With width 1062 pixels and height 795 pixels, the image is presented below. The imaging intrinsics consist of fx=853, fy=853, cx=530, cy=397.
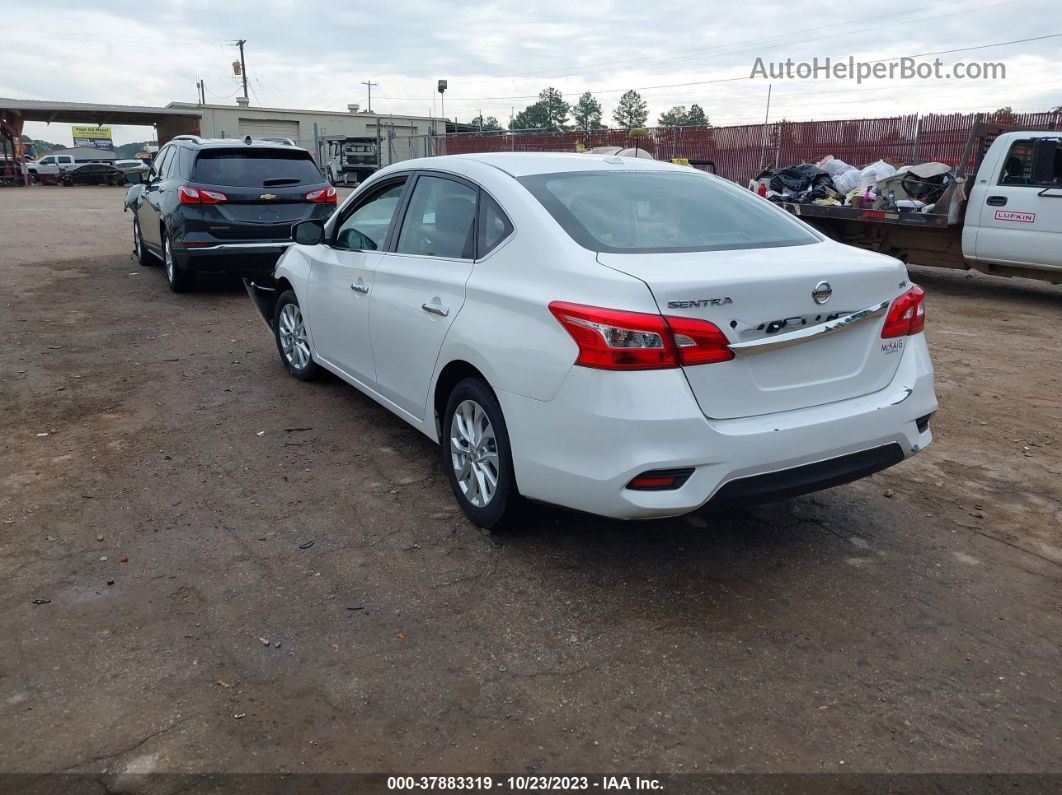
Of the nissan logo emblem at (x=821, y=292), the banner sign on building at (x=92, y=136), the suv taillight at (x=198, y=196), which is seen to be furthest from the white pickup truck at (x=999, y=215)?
the banner sign on building at (x=92, y=136)

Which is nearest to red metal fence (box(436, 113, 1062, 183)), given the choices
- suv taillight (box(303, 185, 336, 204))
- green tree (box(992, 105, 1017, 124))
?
green tree (box(992, 105, 1017, 124))

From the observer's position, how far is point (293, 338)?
20.8ft

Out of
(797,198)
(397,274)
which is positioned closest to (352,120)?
(797,198)

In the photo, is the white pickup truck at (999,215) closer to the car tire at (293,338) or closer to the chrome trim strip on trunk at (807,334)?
the chrome trim strip on trunk at (807,334)

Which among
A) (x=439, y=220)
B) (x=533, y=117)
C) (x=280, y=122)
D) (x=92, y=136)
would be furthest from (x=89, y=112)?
(x=533, y=117)

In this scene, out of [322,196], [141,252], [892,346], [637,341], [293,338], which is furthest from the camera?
[141,252]

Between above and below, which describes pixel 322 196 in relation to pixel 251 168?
below

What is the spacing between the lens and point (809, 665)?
2.96 meters

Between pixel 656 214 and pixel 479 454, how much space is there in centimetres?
134

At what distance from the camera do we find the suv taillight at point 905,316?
3.50 metres

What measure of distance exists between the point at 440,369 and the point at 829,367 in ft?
5.69

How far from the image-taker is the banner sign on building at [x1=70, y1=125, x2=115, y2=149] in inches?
2790

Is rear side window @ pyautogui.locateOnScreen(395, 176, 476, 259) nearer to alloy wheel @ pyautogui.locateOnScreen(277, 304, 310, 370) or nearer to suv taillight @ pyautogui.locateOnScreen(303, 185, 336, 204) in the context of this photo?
alloy wheel @ pyautogui.locateOnScreen(277, 304, 310, 370)

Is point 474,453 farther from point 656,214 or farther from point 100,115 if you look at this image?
point 100,115
